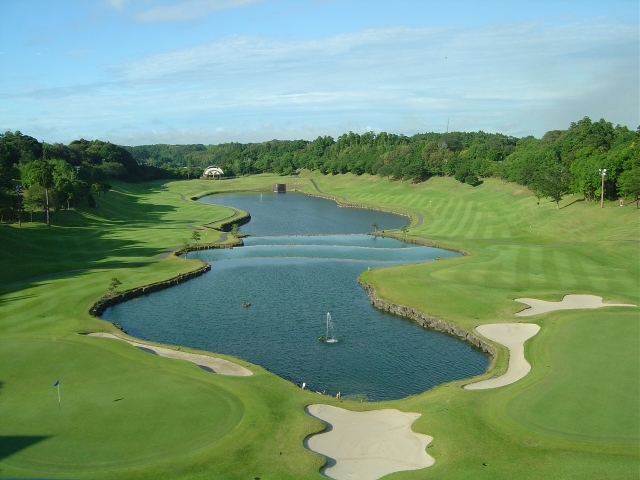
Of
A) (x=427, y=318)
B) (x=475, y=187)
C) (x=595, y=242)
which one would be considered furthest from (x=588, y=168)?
(x=427, y=318)

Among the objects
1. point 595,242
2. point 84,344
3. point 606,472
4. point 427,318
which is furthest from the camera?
point 595,242

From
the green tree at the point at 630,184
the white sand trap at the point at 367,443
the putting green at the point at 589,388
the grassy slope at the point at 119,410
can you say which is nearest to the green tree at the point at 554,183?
the green tree at the point at 630,184

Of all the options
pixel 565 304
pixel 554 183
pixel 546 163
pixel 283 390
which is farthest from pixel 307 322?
pixel 546 163

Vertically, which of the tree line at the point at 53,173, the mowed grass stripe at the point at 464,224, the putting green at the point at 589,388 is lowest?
the putting green at the point at 589,388

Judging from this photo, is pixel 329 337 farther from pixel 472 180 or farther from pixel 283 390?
pixel 472 180

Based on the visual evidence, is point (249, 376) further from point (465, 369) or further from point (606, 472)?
point (606, 472)

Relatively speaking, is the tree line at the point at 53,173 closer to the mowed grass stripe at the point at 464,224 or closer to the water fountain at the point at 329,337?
the water fountain at the point at 329,337
